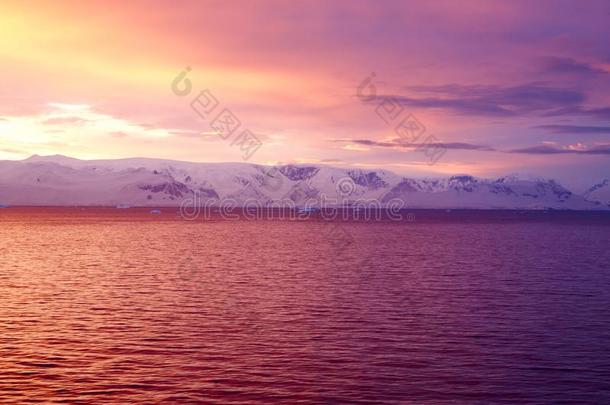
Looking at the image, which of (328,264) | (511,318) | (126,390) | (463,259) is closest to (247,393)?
(126,390)

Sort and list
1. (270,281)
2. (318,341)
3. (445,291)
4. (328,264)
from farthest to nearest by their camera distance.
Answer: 1. (328,264)
2. (270,281)
3. (445,291)
4. (318,341)

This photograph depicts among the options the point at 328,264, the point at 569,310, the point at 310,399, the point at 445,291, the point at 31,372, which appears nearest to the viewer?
the point at 310,399

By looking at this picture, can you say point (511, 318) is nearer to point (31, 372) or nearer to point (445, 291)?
point (445, 291)

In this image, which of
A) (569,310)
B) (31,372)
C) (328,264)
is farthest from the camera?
(328,264)

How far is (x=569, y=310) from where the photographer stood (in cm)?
4712

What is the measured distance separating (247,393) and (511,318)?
23.9 meters

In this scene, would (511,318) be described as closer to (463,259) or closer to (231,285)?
(231,285)

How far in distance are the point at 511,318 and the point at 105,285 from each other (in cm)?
3642

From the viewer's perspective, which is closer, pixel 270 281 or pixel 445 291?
pixel 445 291

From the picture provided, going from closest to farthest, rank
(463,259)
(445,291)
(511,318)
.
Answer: (511,318) → (445,291) → (463,259)

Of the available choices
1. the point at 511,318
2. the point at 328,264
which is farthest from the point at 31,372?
the point at 328,264

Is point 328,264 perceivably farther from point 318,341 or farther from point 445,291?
point 318,341

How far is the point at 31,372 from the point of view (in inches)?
1155

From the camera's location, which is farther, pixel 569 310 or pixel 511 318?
pixel 569 310
